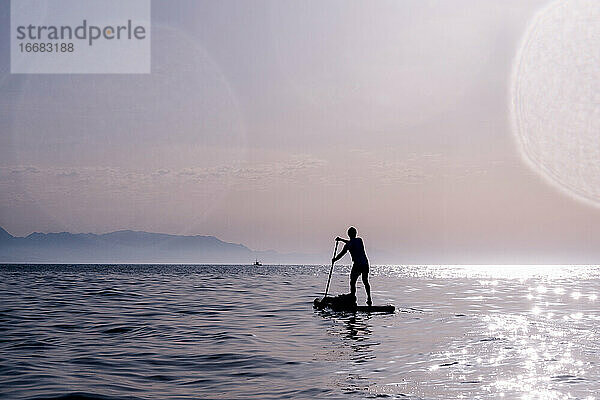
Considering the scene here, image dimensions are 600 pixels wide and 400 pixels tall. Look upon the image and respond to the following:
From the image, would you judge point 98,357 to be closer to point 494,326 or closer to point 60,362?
point 60,362

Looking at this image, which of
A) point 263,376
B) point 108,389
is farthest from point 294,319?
point 108,389

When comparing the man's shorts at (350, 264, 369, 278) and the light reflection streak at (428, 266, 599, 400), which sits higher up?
the man's shorts at (350, 264, 369, 278)

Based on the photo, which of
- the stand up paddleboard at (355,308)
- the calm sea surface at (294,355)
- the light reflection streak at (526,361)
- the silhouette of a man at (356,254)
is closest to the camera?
the calm sea surface at (294,355)

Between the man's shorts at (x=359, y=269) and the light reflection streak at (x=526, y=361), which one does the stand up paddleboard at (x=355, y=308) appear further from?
the light reflection streak at (x=526, y=361)

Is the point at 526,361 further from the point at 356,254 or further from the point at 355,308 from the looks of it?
the point at 356,254

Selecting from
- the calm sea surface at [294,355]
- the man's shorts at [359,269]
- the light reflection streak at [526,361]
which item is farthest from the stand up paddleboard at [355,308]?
the light reflection streak at [526,361]

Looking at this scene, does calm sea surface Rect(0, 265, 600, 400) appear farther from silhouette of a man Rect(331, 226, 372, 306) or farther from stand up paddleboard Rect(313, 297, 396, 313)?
silhouette of a man Rect(331, 226, 372, 306)

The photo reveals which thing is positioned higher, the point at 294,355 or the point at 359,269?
the point at 359,269

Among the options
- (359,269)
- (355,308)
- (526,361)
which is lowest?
(526,361)

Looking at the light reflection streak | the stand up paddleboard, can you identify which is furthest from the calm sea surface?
the stand up paddleboard

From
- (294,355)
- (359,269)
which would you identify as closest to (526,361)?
(294,355)

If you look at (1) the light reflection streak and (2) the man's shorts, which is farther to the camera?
(2) the man's shorts

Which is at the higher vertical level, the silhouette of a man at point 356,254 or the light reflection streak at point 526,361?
the silhouette of a man at point 356,254

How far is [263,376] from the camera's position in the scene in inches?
Answer: 441
